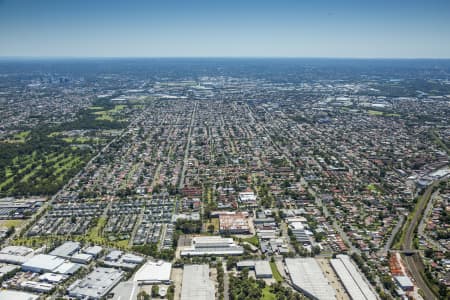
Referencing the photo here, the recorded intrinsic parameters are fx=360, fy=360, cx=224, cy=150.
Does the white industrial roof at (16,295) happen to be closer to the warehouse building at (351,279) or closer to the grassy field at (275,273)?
the grassy field at (275,273)

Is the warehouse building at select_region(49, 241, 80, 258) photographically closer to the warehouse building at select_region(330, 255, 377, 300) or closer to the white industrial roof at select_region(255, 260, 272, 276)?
the white industrial roof at select_region(255, 260, 272, 276)

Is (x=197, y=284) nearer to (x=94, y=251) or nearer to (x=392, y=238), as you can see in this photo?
(x=94, y=251)

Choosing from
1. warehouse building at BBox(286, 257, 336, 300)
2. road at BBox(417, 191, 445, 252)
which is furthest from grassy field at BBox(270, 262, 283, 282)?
road at BBox(417, 191, 445, 252)

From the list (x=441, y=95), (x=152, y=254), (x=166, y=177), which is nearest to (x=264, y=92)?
(x=441, y=95)

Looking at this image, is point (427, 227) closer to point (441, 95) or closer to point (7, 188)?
point (7, 188)

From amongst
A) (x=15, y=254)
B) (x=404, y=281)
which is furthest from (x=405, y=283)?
(x=15, y=254)

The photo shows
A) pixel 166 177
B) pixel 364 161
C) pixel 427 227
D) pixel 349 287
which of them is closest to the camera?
pixel 349 287

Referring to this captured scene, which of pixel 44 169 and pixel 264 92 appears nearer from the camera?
pixel 44 169
